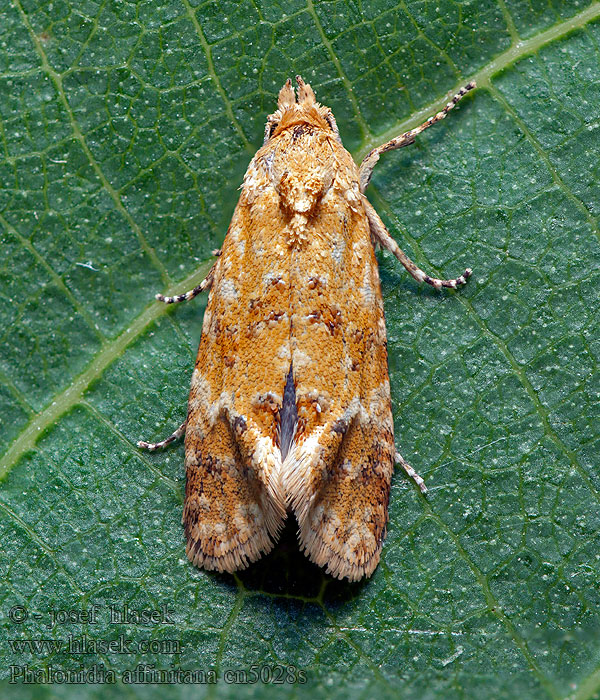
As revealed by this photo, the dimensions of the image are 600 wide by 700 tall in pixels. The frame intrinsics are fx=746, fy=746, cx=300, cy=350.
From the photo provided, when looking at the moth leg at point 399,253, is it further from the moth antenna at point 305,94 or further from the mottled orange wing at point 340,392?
the moth antenna at point 305,94

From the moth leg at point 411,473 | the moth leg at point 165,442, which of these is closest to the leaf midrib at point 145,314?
the moth leg at point 165,442

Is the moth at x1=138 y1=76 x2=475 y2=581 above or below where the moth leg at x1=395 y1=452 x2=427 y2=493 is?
above

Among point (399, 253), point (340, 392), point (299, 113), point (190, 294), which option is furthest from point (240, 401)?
point (299, 113)

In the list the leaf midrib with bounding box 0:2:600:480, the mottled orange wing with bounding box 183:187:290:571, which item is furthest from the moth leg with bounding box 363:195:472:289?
the mottled orange wing with bounding box 183:187:290:571

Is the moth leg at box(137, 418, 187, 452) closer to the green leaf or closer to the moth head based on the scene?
the green leaf

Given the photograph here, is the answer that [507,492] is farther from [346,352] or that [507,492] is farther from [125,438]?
[125,438]

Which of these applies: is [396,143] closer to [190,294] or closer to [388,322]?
[388,322]

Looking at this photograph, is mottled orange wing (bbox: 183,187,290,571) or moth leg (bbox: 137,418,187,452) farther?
moth leg (bbox: 137,418,187,452)
